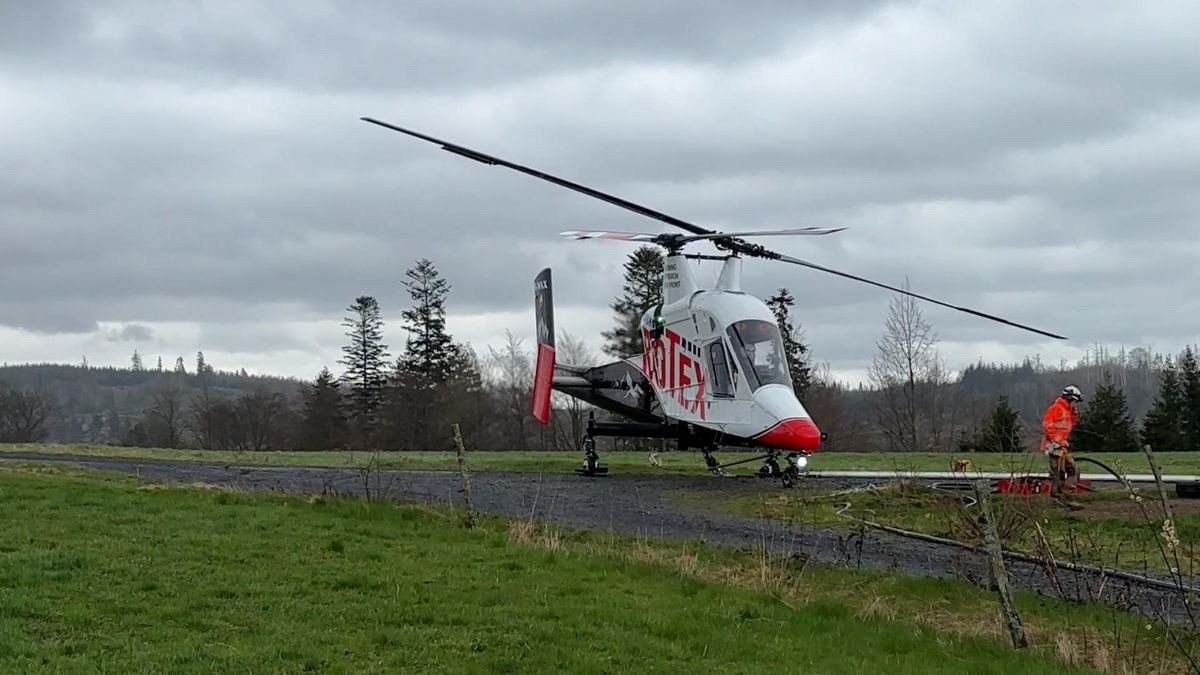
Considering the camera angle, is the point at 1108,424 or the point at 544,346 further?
the point at 1108,424

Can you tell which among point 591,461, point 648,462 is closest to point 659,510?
point 591,461

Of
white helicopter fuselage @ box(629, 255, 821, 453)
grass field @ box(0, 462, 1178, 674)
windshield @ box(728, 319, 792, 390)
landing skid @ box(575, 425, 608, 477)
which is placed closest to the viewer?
grass field @ box(0, 462, 1178, 674)

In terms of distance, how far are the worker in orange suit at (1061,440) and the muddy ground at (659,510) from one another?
11.6ft

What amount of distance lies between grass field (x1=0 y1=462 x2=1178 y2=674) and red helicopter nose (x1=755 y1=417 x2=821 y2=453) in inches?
246

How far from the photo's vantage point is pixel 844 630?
9.20 m

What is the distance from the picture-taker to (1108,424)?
4462cm

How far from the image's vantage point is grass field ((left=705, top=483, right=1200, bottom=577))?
1264 centimetres

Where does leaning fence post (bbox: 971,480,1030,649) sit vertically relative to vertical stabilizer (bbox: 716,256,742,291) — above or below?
below

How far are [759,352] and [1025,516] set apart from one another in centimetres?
866

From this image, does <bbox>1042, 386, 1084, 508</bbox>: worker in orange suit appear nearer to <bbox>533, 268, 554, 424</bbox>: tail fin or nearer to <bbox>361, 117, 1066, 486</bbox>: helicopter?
<bbox>361, 117, 1066, 486</bbox>: helicopter

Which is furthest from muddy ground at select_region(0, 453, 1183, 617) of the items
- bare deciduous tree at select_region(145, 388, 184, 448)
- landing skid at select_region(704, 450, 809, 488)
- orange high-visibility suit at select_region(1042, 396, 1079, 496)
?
bare deciduous tree at select_region(145, 388, 184, 448)

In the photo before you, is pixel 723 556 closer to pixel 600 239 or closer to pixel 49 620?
pixel 49 620

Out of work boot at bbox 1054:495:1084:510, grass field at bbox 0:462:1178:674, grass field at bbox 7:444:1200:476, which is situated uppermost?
grass field at bbox 7:444:1200:476

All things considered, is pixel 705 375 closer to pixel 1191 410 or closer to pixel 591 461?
pixel 591 461
